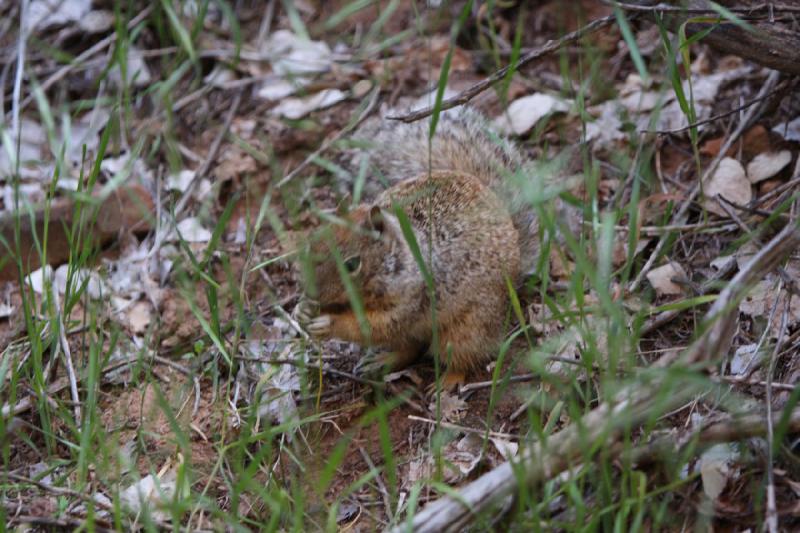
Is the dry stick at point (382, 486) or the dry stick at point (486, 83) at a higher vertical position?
the dry stick at point (486, 83)

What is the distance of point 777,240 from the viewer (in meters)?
2.64

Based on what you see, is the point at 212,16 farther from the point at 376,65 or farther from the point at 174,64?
the point at 376,65

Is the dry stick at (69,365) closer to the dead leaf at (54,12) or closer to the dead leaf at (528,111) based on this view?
the dead leaf at (528,111)

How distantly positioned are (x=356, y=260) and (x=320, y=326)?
0.97ft

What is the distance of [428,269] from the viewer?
3.52m

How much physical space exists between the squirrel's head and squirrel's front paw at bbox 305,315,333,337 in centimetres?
4

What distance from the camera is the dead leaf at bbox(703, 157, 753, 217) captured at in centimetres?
399

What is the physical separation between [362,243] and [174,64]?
2.33m

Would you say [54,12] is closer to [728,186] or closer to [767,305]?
[728,186]

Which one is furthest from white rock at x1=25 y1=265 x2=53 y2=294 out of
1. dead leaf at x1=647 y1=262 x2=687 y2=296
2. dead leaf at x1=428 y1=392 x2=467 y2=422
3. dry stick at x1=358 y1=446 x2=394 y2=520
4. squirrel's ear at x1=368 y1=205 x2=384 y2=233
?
dead leaf at x1=647 y1=262 x2=687 y2=296

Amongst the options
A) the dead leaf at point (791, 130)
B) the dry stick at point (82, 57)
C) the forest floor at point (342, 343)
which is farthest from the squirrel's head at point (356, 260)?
the dry stick at point (82, 57)

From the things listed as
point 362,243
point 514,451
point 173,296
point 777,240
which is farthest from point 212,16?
point 777,240

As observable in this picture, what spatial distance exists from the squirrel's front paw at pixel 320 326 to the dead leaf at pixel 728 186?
1687mm

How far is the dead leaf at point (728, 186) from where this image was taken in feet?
13.1
